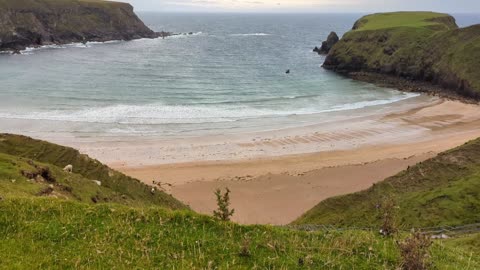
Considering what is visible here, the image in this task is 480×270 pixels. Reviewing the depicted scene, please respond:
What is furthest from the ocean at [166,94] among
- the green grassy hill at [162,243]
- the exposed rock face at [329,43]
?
the green grassy hill at [162,243]

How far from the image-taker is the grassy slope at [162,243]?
297 inches

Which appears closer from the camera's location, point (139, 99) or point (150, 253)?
point (150, 253)

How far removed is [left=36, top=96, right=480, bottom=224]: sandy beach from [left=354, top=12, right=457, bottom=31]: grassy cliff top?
1951 inches

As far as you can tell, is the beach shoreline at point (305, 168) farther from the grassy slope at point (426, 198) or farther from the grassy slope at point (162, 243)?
the grassy slope at point (162, 243)

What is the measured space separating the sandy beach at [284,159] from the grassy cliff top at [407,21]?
49560mm

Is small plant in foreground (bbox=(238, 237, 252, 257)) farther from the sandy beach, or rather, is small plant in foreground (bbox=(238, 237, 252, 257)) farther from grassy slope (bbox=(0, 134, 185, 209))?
the sandy beach

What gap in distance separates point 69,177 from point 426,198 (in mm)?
13276

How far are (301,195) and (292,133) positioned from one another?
1444 cm

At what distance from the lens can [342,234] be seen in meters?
9.02

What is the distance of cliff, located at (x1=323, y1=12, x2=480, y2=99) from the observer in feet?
202

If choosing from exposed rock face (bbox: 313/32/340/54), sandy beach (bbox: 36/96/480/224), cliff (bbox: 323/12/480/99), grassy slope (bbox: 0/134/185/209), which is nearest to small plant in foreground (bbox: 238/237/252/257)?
grassy slope (bbox: 0/134/185/209)

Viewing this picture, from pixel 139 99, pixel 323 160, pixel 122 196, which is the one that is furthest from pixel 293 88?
pixel 122 196

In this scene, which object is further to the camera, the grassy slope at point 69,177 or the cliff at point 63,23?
the cliff at point 63,23

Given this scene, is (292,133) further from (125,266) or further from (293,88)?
Result: (125,266)
